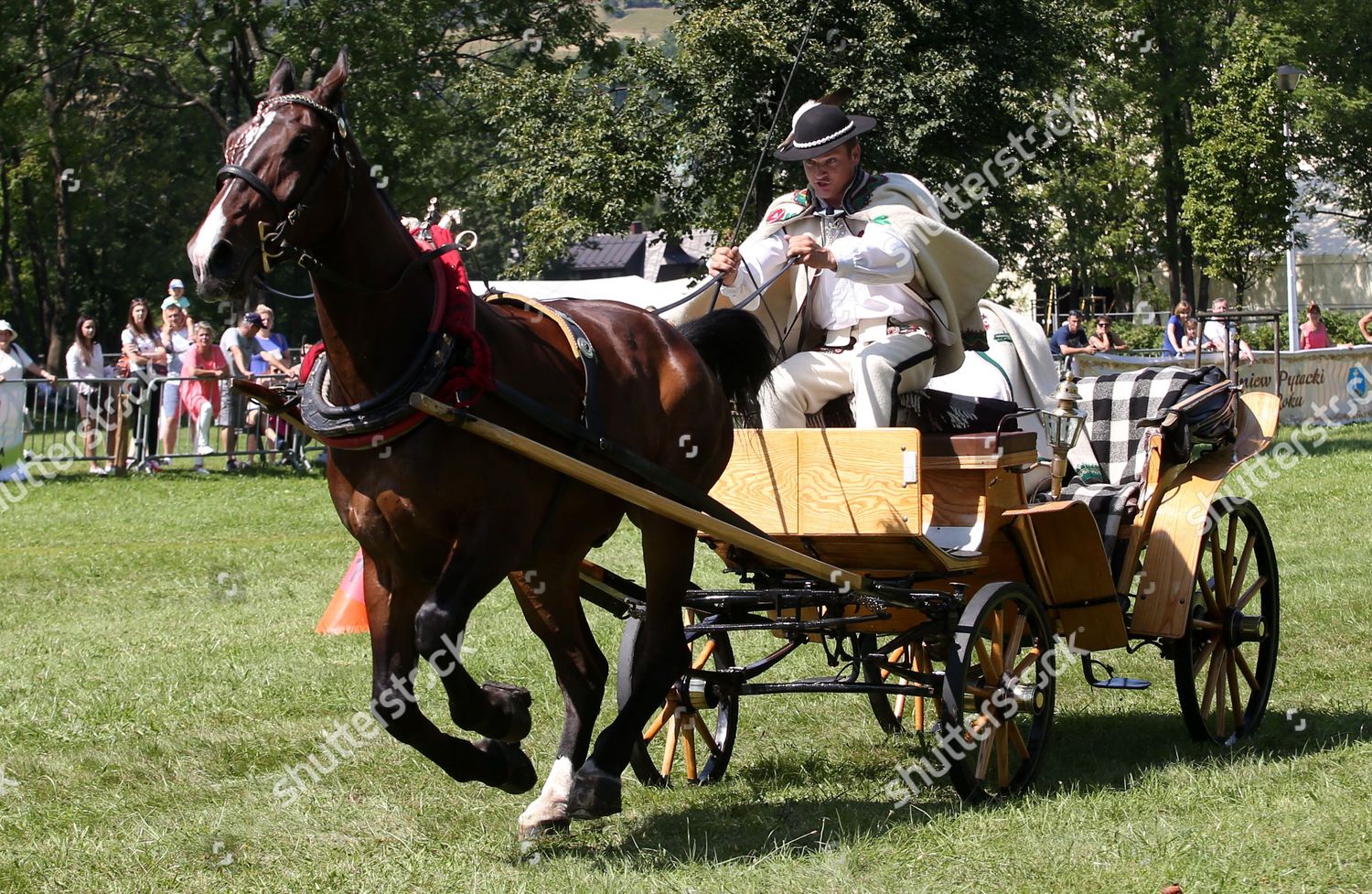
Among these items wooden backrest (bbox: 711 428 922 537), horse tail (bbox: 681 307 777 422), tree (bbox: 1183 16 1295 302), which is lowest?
wooden backrest (bbox: 711 428 922 537)

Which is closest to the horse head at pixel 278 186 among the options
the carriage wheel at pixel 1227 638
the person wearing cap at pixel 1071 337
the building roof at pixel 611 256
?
the carriage wheel at pixel 1227 638

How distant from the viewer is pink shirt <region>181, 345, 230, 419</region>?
49.8ft

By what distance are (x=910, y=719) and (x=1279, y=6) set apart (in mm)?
27969

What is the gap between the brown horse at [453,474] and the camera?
4.07m

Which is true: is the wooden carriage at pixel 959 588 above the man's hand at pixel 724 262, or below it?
below

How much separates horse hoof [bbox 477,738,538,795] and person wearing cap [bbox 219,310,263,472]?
11227 mm

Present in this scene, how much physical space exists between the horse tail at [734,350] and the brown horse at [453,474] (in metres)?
0.42

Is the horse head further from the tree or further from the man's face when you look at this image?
the tree

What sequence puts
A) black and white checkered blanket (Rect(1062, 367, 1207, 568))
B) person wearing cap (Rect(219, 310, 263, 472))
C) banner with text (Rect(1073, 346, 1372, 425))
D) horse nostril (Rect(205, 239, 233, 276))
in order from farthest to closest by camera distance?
1. banner with text (Rect(1073, 346, 1372, 425))
2. person wearing cap (Rect(219, 310, 263, 472))
3. black and white checkered blanket (Rect(1062, 367, 1207, 568))
4. horse nostril (Rect(205, 239, 233, 276))

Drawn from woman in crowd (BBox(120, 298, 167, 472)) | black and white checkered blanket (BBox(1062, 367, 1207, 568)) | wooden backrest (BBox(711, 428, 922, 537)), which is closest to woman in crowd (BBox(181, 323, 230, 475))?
woman in crowd (BBox(120, 298, 167, 472))

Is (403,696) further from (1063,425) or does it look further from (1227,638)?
(1227,638)

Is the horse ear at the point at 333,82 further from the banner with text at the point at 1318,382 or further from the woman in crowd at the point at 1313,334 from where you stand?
the woman in crowd at the point at 1313,334

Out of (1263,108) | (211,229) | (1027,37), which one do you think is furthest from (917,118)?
(211,229)

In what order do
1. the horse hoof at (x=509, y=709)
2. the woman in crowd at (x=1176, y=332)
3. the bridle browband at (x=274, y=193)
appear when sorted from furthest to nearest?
the woman in crowd at (x=1176, y=332) < the horse hoof at (x=509, y=709) < the bridle browband at (x=274, y=193)
